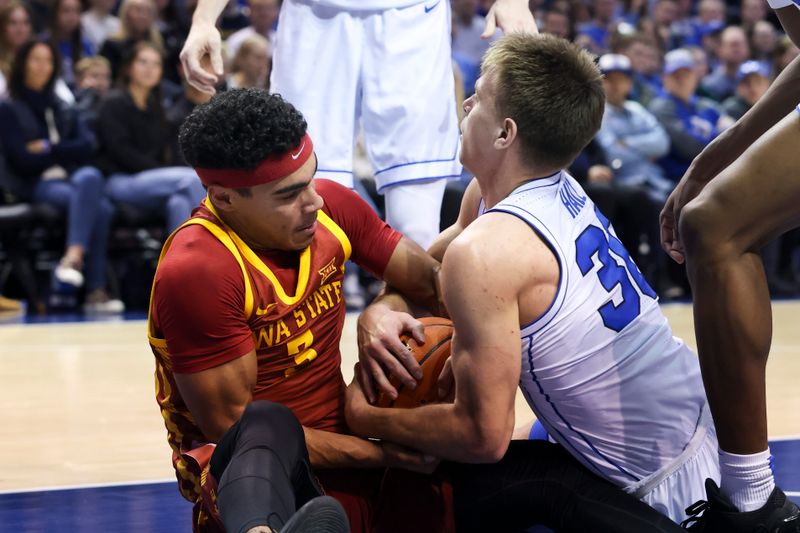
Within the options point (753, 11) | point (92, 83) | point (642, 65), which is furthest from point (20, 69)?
point (753, 11)

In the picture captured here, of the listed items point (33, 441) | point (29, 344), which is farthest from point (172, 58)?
point (33, 441)

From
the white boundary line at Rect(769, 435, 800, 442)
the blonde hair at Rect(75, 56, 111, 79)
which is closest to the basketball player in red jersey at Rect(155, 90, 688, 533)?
the white boundary line at Rect(769, 435, 800, 442)

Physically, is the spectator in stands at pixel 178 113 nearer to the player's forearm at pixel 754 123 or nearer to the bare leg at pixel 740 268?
the player's forearm at pixel 754 123

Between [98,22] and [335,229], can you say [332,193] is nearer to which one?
[335,229]

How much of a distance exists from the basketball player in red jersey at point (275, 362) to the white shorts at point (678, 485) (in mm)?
107

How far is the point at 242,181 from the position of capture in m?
2.72

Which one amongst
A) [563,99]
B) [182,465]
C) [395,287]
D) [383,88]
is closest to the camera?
[563,99]

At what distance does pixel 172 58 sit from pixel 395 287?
6.63 meters

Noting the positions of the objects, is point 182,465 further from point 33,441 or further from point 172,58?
point 172,58

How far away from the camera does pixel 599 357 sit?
262 cm

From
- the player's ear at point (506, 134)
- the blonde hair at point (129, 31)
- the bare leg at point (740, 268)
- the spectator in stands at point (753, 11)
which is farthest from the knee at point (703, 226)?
the spectator in stands at point (753, 11)

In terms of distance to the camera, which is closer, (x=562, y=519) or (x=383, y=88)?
(x=562, y=519)

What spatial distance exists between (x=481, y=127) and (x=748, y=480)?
0.91m

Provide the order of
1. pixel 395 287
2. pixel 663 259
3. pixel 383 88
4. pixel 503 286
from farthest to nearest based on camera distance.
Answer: pixel 663 259 < pixel 383 88 < pixel 395 287 < pixel 503 286
